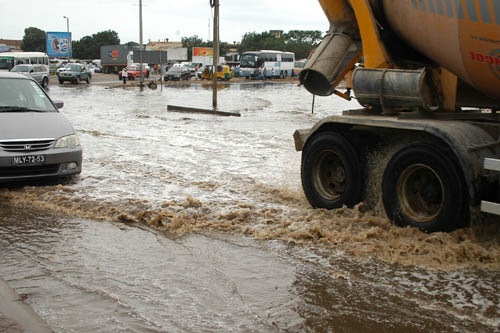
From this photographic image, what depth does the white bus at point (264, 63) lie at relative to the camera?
235 feet

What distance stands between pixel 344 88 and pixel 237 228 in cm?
278

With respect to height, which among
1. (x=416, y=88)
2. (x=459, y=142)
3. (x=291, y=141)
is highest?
(x=416, y=88)

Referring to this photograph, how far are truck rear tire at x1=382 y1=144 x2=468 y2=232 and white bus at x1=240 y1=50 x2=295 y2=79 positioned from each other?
6538 cm

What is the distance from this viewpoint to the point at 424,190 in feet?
21.9

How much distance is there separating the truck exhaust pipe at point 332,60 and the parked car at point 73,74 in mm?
45899

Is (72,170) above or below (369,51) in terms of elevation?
below

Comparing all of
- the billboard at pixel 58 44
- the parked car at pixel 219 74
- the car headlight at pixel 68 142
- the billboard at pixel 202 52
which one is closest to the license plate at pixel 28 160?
the car headlight at pixel 68 142

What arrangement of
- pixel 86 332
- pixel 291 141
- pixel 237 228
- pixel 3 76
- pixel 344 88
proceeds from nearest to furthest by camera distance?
pixel 86 332 → pixel 237 228 → pixel 344 88 → pixel 3 76 → pixel 291 141

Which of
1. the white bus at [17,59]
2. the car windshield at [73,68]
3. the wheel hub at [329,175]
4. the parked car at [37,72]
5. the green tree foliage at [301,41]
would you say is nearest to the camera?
the wheel hub at [329,175]

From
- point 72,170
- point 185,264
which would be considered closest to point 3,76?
point 72,170

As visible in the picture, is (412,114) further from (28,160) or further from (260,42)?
(260,42)

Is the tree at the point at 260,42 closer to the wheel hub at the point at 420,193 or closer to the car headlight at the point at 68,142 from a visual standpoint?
the car headlight at the point at 68,142

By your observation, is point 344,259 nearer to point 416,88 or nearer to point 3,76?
point 416,88

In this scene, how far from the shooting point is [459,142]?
6.02 meters
